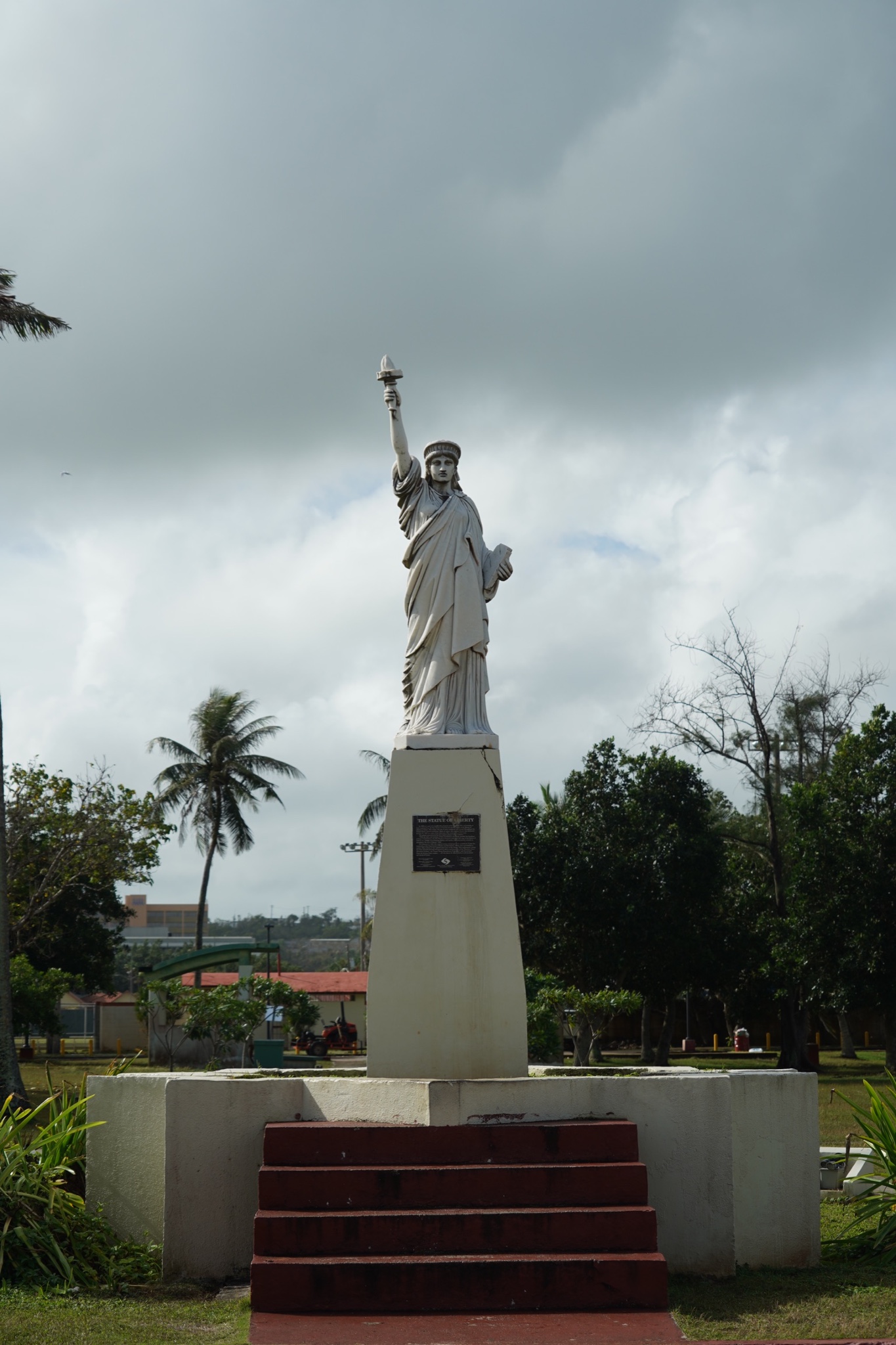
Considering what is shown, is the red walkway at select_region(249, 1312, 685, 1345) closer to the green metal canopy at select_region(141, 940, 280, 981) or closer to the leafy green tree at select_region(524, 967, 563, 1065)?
the leafy green tree at select_region(524, 967, 563, 1065)

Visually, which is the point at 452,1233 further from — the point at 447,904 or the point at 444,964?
the point at 447,904

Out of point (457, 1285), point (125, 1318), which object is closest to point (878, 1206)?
point (457, 1285)

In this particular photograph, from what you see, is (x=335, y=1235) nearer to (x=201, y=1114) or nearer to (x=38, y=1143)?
(x=201, y=1114)

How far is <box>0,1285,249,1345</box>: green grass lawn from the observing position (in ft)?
19.6

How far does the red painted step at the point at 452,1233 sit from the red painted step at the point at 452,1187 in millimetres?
178

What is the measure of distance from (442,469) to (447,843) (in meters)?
2.74

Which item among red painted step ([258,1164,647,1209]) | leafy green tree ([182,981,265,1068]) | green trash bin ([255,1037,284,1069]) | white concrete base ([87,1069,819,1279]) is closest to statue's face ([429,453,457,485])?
white concrete base ([87,1069,819,1279])

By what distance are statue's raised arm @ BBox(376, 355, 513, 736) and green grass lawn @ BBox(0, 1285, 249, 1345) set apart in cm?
371

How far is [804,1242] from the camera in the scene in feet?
25.2

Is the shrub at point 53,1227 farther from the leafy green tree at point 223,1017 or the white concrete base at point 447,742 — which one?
the leafy green tree at point 223,1017

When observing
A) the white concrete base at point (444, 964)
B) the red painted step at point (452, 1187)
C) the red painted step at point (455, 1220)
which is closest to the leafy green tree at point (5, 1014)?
the white concrete base at point (444, 964)

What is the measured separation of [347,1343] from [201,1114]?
79.6 inches

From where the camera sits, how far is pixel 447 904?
8.44 meters

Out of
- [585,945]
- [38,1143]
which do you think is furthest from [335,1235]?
[585,945]
